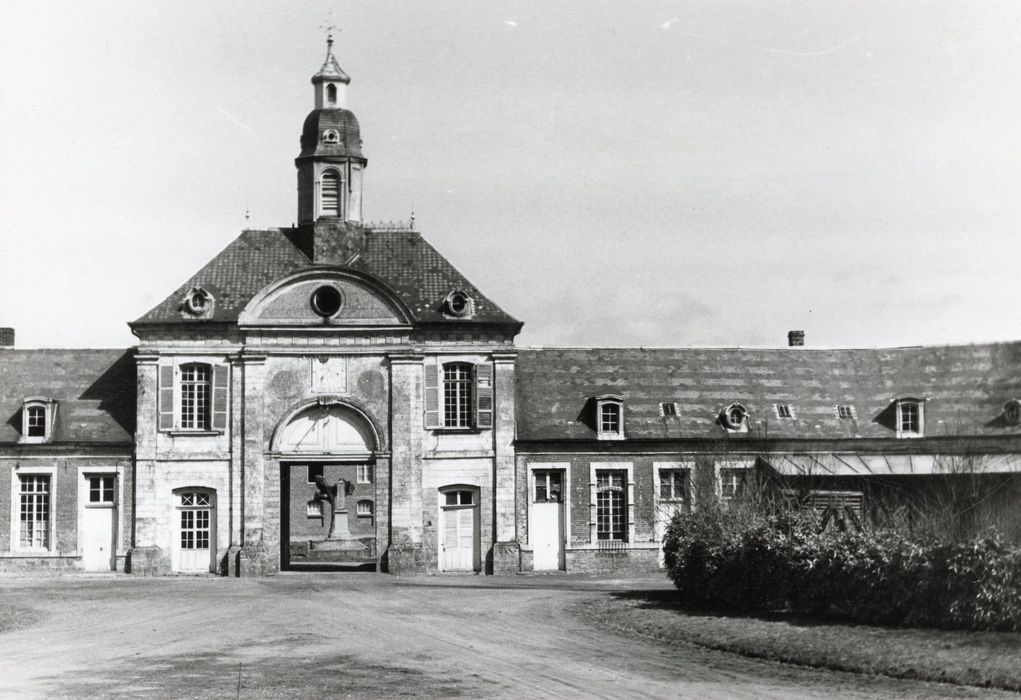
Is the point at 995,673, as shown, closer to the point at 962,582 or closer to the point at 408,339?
the point at 962,582

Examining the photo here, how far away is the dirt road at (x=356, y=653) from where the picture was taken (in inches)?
648

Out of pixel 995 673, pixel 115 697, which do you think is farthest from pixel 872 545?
pixel 115 697

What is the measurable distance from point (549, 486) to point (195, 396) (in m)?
10.9

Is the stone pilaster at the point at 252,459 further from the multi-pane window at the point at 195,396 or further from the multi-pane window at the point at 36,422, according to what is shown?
the multi-pane window at the point at 36,422

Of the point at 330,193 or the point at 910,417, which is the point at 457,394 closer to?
the point at 330,193

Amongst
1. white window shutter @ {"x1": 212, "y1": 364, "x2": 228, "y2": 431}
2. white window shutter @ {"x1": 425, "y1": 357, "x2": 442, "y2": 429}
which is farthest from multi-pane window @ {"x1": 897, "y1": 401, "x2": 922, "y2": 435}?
white window shutter @ {"x1": 212, "y1": 364, "x2": 228, "y2": 431}

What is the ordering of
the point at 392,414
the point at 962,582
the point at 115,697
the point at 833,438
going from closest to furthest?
the point at 115,697, the point at 962,582, the point at 392,414, the point at 833,438

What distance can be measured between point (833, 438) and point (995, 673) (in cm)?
2391

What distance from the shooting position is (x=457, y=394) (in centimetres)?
3794

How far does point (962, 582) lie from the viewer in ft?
62.8

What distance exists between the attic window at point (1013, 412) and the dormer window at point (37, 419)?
94.8 ft

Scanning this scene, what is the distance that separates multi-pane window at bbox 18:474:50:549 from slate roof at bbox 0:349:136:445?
130cm

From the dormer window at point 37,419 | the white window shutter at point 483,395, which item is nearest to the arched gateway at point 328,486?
the white window shutter at point 483,395

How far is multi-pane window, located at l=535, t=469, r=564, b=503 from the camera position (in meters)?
38.5
